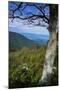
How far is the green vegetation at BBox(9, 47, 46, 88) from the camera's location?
6.25ft

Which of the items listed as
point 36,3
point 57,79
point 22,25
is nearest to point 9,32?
point 22,25

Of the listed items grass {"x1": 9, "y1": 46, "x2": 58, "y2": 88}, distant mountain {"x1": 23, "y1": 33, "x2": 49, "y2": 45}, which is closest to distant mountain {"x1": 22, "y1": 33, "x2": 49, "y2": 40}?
distant mountain {"x1": 23, "y1": 33, "x2": 49, "y2": 45}

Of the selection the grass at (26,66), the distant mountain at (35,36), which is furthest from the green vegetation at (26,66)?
the distant mountain at (35,36)

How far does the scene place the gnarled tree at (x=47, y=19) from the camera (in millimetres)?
1960

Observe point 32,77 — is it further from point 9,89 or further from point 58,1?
point 58,1

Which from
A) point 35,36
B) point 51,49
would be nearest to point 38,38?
point 35,36

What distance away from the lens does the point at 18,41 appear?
1.93 m

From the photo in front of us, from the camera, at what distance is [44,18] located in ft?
6.63

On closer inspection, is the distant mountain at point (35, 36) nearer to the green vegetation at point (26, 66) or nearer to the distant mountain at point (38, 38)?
the distant mountain at point (38, 38)

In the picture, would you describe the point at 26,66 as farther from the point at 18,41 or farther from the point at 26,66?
the point at 18,41

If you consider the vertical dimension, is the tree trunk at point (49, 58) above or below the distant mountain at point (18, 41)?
below

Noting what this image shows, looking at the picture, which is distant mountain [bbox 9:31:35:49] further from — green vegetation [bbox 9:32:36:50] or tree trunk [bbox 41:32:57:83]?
tree trunk [bbox 41:32:57:83]

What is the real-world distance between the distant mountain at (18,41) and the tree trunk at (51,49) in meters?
0.22

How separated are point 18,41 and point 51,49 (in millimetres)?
363
